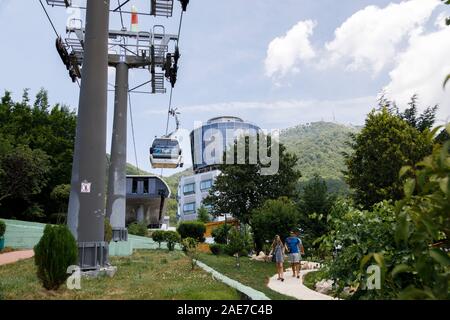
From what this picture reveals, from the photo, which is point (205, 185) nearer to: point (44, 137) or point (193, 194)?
point (193, 194)

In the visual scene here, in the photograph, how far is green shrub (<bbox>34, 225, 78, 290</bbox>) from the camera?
866cm

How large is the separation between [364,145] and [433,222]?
25.6m

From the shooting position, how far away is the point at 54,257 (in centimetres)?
869

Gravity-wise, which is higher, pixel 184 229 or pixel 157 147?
pixel 157 147

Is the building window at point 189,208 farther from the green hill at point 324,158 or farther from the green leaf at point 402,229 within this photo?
the green leaf at point 402,229

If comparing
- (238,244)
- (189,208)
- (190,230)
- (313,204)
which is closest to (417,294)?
(238,244)

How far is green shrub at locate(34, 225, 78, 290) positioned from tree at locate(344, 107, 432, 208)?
722 inches

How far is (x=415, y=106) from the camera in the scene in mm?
31016

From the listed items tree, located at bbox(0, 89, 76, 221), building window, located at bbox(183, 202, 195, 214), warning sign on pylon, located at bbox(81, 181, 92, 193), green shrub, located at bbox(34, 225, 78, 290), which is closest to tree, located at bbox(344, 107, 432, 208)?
warning sign on pylon, located at bbox(81, 181, 92, 193)

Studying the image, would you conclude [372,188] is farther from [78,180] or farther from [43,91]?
[43,91]

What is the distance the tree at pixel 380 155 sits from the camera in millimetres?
24422

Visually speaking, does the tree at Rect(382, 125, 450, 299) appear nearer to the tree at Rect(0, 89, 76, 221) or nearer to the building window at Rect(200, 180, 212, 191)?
the tree at Rect(0, 89, 76, 221)
